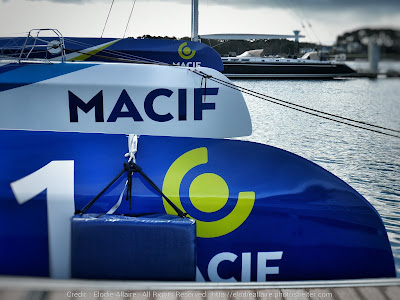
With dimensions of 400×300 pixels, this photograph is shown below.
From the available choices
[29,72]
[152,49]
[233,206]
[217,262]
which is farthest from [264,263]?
[152,49]

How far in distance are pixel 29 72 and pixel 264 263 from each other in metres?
4.79

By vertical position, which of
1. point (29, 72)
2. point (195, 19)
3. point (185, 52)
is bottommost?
point (29, 72)

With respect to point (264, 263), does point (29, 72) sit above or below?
above

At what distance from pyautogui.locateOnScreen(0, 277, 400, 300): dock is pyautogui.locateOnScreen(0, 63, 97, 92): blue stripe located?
4128 mm

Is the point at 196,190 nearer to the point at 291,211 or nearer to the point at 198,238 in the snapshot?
the point at 198,238

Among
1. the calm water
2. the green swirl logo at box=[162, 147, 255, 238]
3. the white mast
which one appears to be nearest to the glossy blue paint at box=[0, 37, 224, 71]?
the calm water

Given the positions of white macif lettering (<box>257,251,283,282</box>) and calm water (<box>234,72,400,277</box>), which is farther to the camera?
calm water (<box>234,72,400,277</box>)

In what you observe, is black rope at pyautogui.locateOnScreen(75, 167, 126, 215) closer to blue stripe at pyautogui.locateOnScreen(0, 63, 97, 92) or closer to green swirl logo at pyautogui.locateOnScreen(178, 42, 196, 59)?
blue stripe at pyautogui.locateOnScreen(0, 63, 97, 92)

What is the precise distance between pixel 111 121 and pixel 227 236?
3537mm

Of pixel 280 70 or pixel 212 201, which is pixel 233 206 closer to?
pixel 212 201

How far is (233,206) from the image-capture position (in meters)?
2.90

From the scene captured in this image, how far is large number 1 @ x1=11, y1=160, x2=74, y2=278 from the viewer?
A: 2.79 meters

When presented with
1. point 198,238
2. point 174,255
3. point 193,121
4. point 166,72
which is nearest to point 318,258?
point 198,238

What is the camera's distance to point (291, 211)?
2.92 meters
